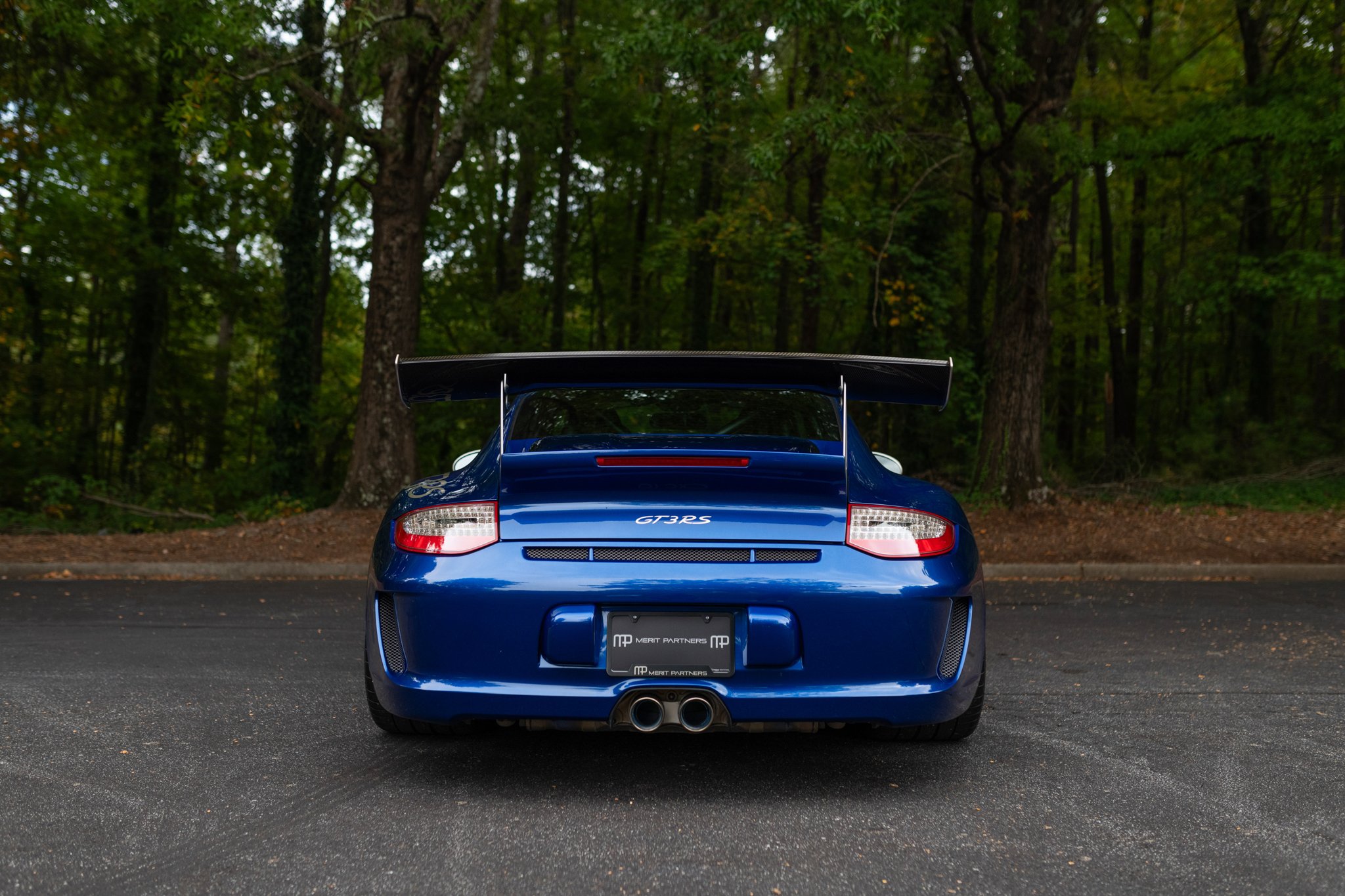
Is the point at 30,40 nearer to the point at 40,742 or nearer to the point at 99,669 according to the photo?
the point at 99,669

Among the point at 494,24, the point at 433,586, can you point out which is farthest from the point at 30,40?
A: the point at 433,586

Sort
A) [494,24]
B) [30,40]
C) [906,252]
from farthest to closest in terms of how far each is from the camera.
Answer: [906,252]
[30,40]
[494,24]

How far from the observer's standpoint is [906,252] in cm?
1812

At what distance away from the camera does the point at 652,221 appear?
31609 mm

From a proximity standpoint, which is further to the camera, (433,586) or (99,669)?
(99,669)

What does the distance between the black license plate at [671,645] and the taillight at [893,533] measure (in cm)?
49

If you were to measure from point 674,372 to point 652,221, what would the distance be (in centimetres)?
2806

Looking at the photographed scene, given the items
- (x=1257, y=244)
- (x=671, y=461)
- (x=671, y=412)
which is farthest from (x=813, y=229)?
(x=671, y=461)

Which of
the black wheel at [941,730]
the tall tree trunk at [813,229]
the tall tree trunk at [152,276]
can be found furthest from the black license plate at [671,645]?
the tall tree trunk at [152,276]

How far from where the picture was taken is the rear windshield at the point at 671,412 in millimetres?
4422

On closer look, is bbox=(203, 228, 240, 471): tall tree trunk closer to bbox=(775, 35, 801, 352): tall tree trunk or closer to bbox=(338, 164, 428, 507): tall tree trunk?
bbox=(775, 35, 801, 352): tall tree trunk

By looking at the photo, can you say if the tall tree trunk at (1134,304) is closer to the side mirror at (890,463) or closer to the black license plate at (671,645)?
the side mirror at (890,463)

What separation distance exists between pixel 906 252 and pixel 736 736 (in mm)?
14699

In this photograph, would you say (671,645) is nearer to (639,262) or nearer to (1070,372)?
(639,262)
